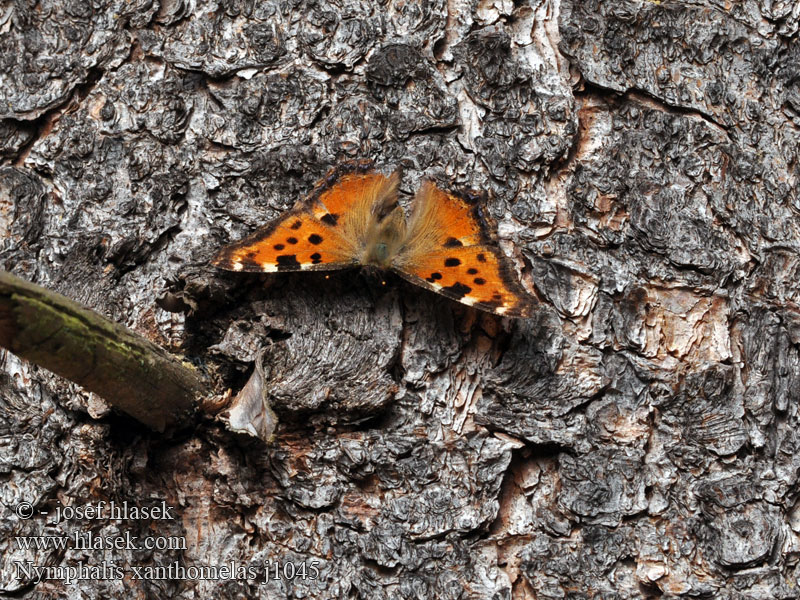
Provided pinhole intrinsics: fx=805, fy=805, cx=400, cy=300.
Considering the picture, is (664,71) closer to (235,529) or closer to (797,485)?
(797,485)

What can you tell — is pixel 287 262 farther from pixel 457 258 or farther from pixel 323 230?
pixel 457 258

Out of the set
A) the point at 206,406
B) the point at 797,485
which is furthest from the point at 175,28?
the point at 797,485

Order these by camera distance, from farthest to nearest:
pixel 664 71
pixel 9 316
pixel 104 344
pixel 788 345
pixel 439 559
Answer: pixel 664 71 < pixel 788 345 < pixel 439 559 < pixel 104 344 < pixel 9 316

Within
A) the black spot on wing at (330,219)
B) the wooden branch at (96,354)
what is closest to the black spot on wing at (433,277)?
the black spot on wing at (330,219)

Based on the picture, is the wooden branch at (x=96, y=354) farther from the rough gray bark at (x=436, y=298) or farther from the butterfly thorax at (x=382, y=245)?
the butterfly thorax at (x=382, y=245)

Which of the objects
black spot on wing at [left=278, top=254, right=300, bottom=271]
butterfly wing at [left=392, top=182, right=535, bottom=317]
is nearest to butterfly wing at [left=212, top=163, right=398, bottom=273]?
black spot on wing at [left=278, top=254, right=300, bottom=271]

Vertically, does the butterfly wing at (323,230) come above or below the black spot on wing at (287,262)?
above

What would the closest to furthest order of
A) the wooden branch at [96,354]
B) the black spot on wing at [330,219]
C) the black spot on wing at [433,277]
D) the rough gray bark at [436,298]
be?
the wooden branch at [96,354]
the rough gray bark at [436,298]
the black spot on wing at [433,277]
the black spot on wing at [330,219]
